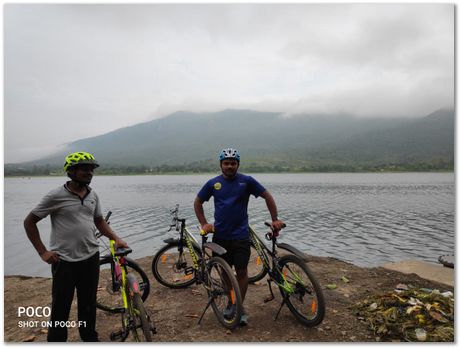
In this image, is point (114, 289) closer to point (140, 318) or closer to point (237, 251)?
point (140, 318)

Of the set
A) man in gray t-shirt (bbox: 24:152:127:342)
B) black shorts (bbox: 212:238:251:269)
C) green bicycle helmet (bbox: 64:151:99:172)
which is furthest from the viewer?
black shorts (bbox: 212:238:251:269)

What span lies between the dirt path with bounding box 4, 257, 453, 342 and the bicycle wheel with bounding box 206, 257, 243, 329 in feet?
0.62

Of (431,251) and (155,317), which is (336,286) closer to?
(155,317)

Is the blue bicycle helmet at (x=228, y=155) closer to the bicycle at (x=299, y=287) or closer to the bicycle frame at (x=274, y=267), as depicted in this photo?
the bicycle at (x=299, y=287)

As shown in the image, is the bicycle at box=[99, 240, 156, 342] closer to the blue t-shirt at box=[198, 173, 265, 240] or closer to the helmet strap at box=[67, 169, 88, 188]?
the helmet strap at box=[67, 169, 88, 188]

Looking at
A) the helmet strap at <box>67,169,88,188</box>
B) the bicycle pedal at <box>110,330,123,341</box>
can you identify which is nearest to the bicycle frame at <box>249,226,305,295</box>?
the bicycle pedal at <box>110,330,123,341</box>

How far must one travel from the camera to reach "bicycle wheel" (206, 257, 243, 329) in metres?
4.70

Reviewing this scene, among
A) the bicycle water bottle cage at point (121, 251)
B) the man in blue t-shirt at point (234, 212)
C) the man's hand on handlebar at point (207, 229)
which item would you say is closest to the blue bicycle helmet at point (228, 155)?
the man in blue t-shirt at point (234, 212)

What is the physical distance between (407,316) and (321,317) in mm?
1387

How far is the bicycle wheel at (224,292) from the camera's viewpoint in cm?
470

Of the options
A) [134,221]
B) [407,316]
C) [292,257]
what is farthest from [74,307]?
[134,221]

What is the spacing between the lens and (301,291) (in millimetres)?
4941

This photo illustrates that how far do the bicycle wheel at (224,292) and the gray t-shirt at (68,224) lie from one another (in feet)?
6.58

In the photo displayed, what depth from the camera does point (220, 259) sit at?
196 inches
